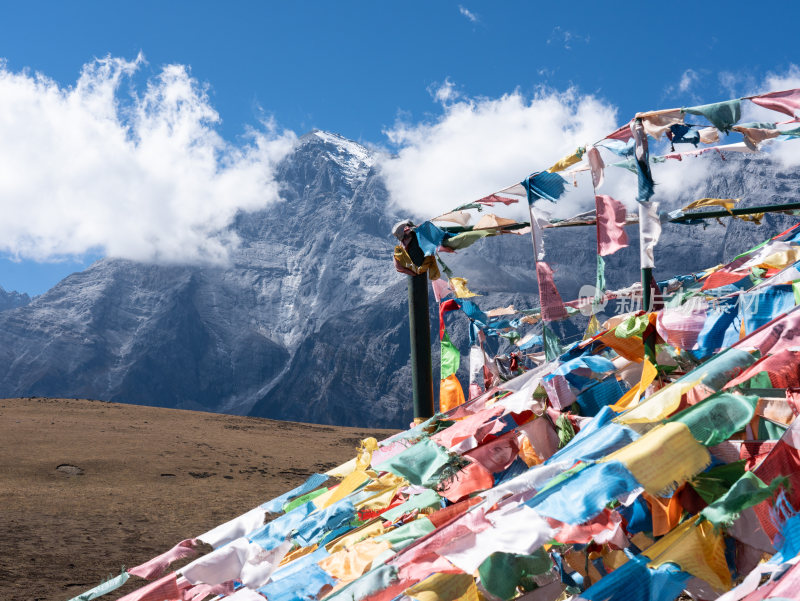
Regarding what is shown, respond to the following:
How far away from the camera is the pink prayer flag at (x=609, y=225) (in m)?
2.64

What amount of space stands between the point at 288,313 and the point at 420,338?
11117 cm

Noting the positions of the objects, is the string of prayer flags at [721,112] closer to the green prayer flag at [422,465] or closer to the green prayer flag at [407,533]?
the green prayer flag at [422,465]

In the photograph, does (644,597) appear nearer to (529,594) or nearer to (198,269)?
(529,594)

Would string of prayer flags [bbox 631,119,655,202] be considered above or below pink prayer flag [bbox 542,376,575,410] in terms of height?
above

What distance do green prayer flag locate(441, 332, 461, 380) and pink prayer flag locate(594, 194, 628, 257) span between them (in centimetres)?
133

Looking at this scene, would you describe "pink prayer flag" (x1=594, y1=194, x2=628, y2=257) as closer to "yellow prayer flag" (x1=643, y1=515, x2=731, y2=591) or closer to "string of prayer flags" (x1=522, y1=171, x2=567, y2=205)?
"string of prayer flags" (x1=522, y1=171, x2=567, y2=205)

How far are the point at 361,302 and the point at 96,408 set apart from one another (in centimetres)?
8544

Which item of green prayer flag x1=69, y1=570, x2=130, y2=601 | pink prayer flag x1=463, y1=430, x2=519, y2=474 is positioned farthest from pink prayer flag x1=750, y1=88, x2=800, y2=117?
green prayer flag x1=69, y1=570, x2=130, y2=601

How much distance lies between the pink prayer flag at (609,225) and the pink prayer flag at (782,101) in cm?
59

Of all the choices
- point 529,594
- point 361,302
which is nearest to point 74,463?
point 529,594

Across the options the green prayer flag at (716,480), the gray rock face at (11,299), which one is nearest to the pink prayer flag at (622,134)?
the green prayer flag at (716,480)

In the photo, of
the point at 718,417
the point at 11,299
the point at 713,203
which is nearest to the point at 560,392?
the point at 718,417

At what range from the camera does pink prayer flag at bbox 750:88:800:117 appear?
2277 mm

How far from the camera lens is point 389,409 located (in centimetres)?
8756
